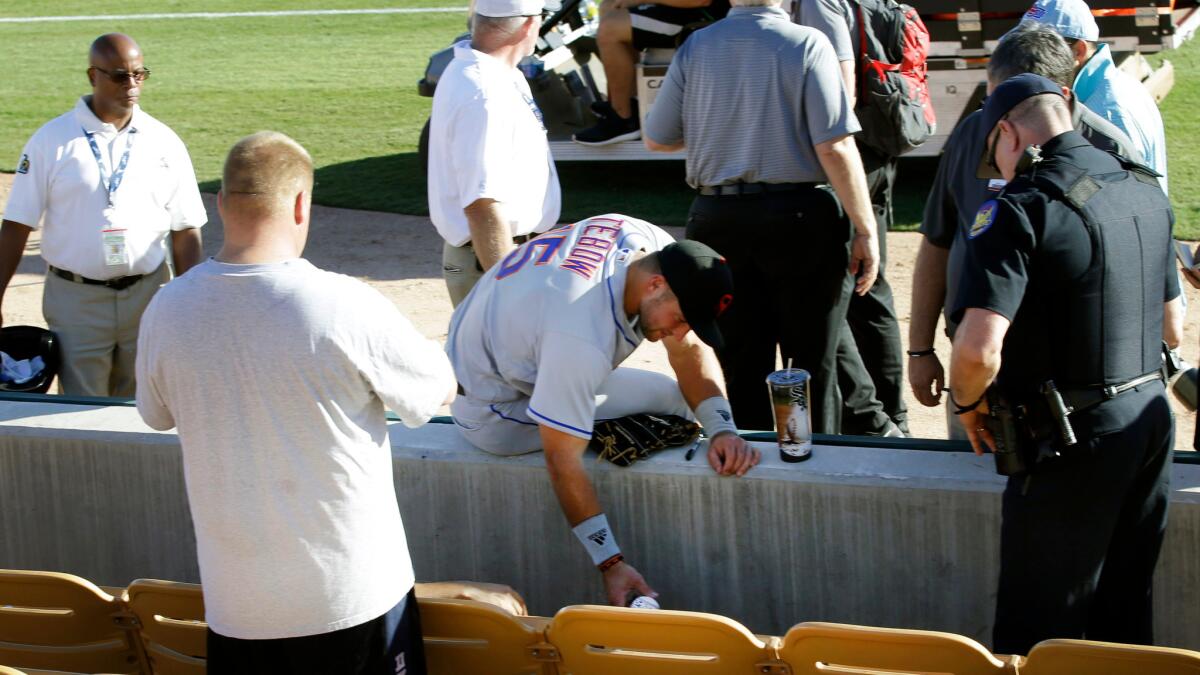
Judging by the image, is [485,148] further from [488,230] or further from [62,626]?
[62,626]

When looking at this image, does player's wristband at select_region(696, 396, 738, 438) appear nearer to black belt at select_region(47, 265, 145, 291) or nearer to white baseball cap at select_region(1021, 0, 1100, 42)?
white baseball cap at select_region(1021, 0, 1100, 42)

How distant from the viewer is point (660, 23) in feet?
30.6

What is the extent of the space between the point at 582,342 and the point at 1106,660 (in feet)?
5.02

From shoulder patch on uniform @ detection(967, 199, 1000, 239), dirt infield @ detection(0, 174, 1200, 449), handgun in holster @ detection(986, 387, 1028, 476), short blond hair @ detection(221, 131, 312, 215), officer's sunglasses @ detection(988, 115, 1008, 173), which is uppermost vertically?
short blond hair @ detection(221, 131, 312, 215)

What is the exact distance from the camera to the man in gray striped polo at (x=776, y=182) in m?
4.86

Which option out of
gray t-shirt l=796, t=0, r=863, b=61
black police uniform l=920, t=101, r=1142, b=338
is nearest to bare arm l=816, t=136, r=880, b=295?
black police uniform l=920, t=101, r=1142, b=338

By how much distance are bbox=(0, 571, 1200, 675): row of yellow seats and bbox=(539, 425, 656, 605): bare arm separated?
41 cm

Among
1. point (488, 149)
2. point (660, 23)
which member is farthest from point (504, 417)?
point (660, 23)

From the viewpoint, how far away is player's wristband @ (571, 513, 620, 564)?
151 inches

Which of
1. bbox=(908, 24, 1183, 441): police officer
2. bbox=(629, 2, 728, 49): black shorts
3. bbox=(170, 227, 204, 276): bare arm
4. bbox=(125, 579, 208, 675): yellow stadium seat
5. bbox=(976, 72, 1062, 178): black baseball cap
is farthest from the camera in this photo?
bbox=(629, 2, 728, 49): black shorts

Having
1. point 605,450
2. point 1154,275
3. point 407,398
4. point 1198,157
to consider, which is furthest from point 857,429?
point 1198,157

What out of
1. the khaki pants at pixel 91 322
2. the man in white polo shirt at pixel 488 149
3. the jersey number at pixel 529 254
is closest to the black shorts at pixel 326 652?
the jersey number at pixel 529 254

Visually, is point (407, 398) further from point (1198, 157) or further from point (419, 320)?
point (1198, 157)

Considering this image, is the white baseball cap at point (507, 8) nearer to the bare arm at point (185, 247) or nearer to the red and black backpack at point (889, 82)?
the red and black backpack at point (889, 82)
